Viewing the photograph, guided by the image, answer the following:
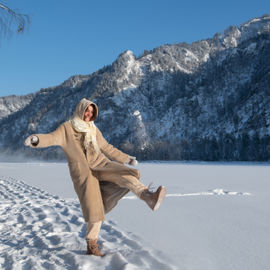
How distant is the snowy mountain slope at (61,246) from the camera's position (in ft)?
9.93

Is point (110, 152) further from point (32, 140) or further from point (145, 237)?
point (145, 237)

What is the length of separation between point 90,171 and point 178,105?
329 feet

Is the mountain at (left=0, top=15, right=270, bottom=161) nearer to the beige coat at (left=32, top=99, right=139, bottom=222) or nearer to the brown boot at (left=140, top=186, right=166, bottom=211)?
the beige coat at (left=32, top=99, right=139, bottom=222)

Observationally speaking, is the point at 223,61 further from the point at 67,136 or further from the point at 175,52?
the point at 67,136

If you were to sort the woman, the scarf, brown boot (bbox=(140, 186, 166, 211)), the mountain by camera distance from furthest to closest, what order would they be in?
1. the mountain
2. the scarf
3. the woman
4. brown boot (bbox=(140, 186, 166, 211))

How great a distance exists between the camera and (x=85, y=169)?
329 cm

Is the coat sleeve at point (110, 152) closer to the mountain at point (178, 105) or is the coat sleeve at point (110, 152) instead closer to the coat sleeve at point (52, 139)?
the coat sleeve at point (52, 139)

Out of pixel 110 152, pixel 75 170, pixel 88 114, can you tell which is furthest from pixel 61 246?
pixel 88 114

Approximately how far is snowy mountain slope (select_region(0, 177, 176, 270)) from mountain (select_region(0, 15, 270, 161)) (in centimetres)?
5894

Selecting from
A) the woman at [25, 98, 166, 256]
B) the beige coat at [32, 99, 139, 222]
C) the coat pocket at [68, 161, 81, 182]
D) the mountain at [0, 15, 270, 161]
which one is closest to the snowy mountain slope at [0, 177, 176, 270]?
the woman at [25, 98, 166, 256]

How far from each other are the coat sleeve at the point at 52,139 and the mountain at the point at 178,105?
60260 millimetres

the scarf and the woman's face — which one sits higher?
the woman's face

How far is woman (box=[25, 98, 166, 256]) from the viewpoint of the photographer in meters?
3.21

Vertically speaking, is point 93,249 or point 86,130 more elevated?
point 86,130
